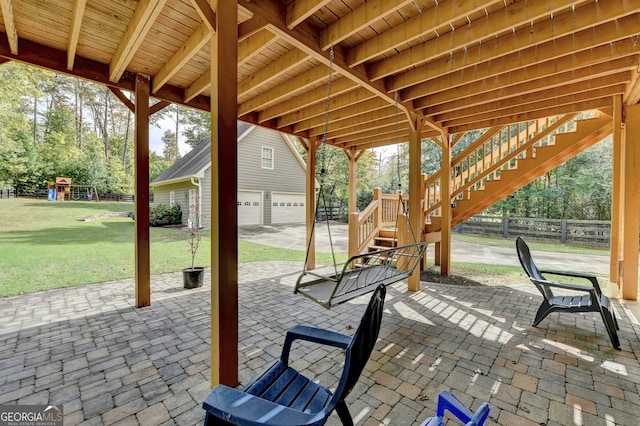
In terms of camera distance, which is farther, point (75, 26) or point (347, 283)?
point (347, 283)

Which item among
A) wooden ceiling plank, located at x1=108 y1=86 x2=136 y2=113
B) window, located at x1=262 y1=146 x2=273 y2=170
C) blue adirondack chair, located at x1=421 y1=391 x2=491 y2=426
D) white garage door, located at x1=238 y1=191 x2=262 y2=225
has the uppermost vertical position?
window, located at x1=262 y1=146 x2=273 y2=170

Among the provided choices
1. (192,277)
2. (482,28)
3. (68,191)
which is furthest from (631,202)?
(68,191)

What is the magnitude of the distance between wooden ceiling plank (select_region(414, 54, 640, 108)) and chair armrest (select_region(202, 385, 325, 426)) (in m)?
4.25

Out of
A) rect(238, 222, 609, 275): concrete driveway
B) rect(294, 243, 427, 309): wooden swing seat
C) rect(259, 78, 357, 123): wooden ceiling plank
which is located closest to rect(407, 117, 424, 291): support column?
rect(294, 243, 427, 309): wooden swing seat

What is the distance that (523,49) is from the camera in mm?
2963

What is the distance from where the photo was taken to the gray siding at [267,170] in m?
13.6

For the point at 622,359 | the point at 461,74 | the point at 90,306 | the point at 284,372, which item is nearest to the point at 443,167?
the point at 461,74

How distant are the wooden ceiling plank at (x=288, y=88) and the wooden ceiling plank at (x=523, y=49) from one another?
1.19m

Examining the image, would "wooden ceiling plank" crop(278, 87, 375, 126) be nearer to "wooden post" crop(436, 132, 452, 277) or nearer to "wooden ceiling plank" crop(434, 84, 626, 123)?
"wooden ceiling plank" crop(434, 84, 626, 123)

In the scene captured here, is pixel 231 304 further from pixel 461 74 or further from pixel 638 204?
pixel 638 204

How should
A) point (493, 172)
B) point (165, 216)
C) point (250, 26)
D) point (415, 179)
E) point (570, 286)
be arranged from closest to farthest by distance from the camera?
point (250, 26)
point (570, 286)
point (415, 179)
point (493, 172)
point (165, 216)

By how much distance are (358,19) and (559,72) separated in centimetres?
255

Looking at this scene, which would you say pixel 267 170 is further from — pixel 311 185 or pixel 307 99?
pixel 307 99

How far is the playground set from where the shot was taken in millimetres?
17033
